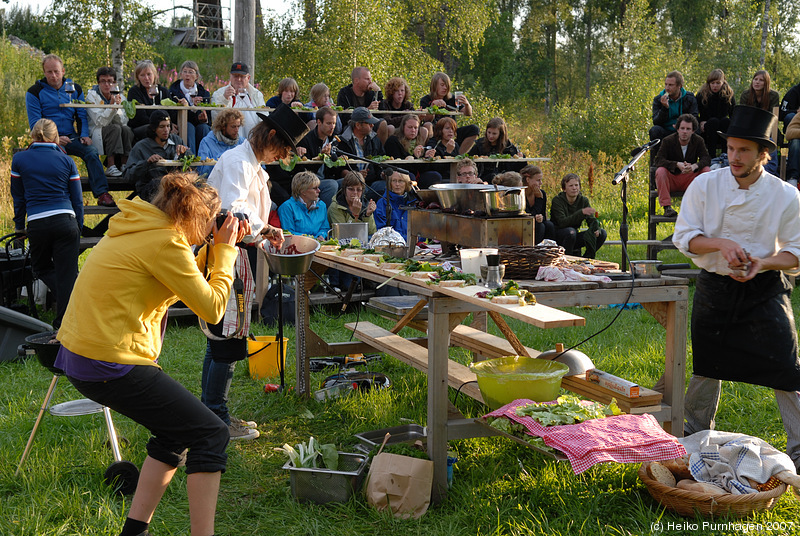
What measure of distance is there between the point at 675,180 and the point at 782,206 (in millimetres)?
6875

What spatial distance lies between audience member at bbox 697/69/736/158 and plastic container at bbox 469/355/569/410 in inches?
320

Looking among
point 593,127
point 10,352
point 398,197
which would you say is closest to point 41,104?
point 10,352

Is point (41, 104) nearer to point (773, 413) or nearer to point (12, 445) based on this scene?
point (12, 445)

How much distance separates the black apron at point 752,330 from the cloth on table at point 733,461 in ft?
1.25

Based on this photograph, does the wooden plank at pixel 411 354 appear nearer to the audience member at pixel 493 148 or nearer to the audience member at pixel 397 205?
the audience member at pixel 397 205

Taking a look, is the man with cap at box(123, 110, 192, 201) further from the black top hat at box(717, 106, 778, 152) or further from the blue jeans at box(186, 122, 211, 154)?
the black top hat at box(717, 106, 778, 152)

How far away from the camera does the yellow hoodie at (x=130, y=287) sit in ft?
9.22

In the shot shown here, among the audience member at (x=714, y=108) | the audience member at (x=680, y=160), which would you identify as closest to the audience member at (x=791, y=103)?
the audience member at (x=714, y=108)

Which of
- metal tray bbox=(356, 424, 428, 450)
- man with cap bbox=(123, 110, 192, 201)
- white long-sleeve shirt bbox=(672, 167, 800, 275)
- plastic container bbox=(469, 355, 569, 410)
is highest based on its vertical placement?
man with cap bbox=(123, 110, 192, 201)

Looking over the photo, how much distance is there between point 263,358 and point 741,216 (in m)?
3.63

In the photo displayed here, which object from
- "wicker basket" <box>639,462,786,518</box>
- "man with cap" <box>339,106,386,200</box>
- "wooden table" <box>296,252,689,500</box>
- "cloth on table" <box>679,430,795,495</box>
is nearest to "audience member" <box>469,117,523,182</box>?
"man with cap" <box>339,106,386,200</box>

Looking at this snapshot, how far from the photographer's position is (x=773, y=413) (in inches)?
194

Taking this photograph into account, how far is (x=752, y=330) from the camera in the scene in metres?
3.87

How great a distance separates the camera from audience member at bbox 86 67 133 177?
29.0 ft
